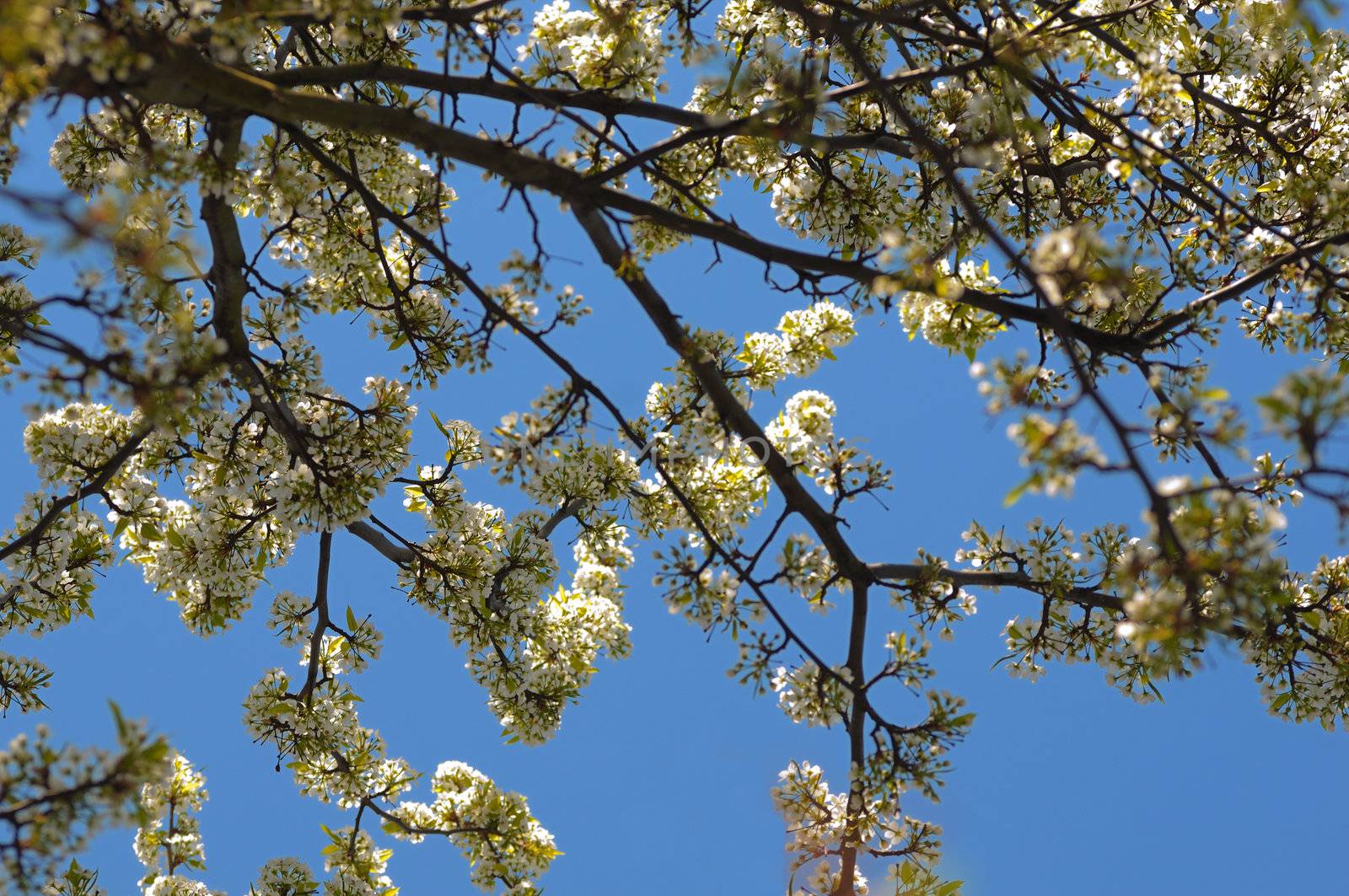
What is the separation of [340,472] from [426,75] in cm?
207

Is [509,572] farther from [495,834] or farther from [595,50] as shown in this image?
[595,50]

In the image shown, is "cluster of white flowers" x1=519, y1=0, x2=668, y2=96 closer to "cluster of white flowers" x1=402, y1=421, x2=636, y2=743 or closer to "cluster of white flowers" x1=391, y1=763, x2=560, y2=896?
"cluster of white flowers" x1=402, y1=421, x2=636, y2=743

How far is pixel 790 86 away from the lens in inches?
122

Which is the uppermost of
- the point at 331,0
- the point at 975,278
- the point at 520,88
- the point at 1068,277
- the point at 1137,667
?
the point at 975,278

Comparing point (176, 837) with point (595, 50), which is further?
point (176, 837)

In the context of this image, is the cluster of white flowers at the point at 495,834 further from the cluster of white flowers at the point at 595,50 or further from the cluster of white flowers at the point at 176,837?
the cluster of white flowers at the point at 595,50

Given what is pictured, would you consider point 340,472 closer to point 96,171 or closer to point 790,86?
point 96,171

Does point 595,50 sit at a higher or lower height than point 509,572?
higher

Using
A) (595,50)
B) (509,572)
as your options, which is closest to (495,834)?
(509,572)

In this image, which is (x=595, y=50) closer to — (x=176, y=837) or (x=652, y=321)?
(x=652, y=321)

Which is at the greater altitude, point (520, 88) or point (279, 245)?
point (279, 245)

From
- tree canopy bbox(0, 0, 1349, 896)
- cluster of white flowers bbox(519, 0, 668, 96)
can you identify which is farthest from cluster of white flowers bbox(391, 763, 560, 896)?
cluster of white flowers bbox(519, 0, 668, 96)

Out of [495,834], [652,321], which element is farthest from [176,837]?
[652,321]

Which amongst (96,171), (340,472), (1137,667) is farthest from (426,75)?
(1137,667)
